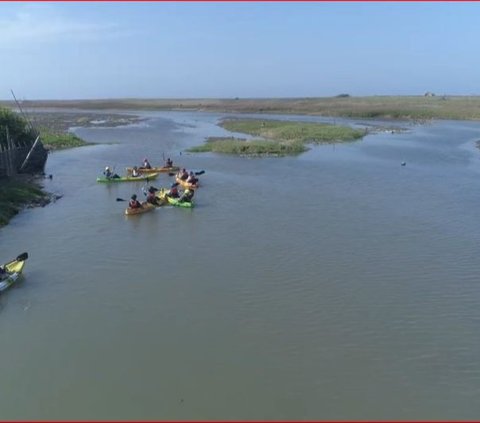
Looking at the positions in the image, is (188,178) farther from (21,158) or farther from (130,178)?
(21,158)

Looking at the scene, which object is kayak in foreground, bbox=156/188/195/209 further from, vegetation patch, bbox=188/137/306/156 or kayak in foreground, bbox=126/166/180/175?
vegetation patch, bbox=188/137/306/156

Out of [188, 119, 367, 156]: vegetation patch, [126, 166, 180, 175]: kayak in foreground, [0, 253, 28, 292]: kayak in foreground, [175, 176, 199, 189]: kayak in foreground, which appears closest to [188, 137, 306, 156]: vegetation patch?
[188, 119, 367, 156]: vegetation patch

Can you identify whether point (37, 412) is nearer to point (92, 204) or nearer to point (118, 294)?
point (118, 294)

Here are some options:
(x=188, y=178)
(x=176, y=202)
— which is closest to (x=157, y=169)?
(x=188, y=178)

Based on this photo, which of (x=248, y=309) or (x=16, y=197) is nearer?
(x=248, y=309)

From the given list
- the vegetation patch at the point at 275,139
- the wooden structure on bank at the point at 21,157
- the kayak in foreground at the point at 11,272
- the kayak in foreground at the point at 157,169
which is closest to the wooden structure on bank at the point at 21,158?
the wooden structure on bank at the point at 21,157
